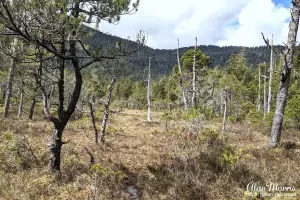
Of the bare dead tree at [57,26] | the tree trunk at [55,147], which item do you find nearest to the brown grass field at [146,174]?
the tree trunk at [55,147]

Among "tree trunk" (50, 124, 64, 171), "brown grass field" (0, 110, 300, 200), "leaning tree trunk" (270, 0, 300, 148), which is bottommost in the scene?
"brown grass field" (0, 110, 300, 200)

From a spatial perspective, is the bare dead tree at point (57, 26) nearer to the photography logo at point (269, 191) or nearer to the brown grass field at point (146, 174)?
the brown grass field at point (146, 174)

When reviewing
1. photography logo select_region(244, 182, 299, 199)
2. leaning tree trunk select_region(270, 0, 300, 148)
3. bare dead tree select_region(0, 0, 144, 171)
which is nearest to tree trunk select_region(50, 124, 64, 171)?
bare dead tree select_region(0, 0, 144, 171)

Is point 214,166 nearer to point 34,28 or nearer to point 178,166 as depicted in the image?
point 178,166

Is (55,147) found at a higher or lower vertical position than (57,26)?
lower

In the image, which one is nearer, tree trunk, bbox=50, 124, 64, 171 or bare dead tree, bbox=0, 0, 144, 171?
bare dead tree, bbox=0, 0, 144, 171

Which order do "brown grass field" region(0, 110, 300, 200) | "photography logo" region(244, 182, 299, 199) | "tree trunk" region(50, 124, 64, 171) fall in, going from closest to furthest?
"photography logo" region(244, 182, 299, 199)
"brown grass field" region(0, 110, 300, 200)
"tree trunk" region(50, 124, 64, 171)

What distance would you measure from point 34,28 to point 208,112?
51.2ft

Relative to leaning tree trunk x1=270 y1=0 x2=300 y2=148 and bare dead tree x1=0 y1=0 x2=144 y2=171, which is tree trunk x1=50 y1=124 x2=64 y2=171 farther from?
leaning tree trunk x1=270 y1=0 x2=300 y2=148

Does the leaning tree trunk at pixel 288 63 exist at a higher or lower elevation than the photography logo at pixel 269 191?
higher

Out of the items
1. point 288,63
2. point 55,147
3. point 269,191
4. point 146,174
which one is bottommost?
point 146,174

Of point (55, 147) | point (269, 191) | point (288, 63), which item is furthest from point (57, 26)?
point (288, 63)

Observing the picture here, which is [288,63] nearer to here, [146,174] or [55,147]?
[146,174]

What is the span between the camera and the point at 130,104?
68.4m
